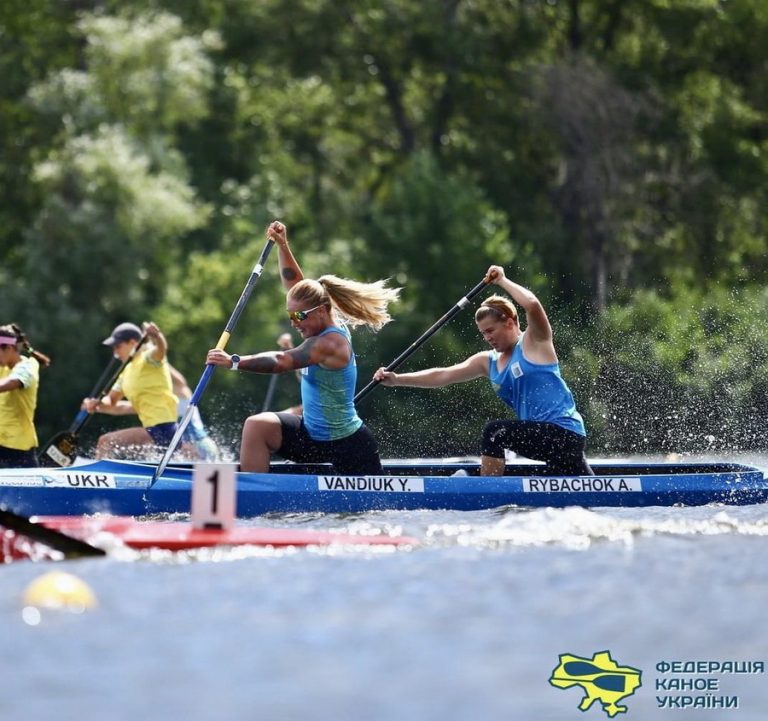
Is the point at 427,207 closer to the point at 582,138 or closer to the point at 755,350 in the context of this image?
the point at 582,138

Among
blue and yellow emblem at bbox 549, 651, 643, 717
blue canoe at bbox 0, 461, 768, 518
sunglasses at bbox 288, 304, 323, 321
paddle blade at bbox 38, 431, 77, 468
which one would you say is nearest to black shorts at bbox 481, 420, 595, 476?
blue canoe at bbox 0, 461, 768, 518

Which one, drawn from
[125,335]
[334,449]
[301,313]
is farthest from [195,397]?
[125,335]

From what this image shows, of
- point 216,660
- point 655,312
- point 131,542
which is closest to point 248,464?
point 131,542

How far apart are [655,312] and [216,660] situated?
2064cm

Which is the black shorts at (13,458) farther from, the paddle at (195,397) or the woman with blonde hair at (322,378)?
the woman with blonde hair at (322,378)

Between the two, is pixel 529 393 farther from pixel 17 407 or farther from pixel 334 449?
pixel 17 407

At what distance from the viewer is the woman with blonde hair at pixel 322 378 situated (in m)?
11.1

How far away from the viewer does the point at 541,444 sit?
11.7 meters

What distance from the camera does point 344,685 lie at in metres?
7.01

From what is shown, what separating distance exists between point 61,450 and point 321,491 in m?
4.89

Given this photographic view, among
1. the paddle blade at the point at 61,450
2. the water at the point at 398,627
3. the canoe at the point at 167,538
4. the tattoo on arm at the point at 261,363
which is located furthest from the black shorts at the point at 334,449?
the paddle blade at the point at 61,450

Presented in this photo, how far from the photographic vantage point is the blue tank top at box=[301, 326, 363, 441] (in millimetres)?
11336

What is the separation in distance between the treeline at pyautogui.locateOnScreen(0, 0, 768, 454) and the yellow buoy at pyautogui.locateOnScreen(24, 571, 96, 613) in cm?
1469

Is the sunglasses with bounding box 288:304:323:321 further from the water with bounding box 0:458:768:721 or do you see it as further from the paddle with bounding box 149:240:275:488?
the water with bounding box 0:458:768:721
